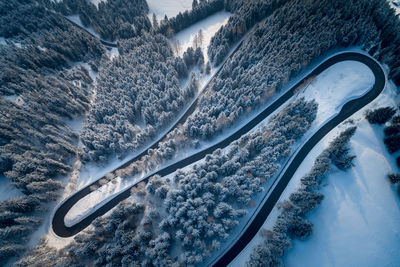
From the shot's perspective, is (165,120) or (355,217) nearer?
(355,217)

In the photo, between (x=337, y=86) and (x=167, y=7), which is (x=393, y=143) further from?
(x=167, y=7)

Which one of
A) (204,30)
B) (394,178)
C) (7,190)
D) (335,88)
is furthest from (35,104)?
(394,178)

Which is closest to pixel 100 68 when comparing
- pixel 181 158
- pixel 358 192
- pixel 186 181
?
pixel 181 158

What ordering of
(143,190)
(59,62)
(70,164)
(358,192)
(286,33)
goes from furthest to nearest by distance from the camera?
(59,62), (286,33), (70,164), (143,190), (358,192)

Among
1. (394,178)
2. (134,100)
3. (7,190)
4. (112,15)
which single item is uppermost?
(112,15)

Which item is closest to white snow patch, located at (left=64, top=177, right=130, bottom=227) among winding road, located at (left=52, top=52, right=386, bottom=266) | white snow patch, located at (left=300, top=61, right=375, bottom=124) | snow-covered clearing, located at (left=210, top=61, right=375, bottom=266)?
winding road, located at (left=52, top=52, right=386, bottom=266)

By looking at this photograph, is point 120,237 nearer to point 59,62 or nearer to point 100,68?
point 100,68

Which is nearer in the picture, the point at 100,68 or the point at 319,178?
the point at 319,178

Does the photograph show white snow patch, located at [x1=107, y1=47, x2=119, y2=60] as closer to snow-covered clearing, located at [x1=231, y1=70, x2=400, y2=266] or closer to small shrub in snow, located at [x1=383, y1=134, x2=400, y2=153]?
snow-covered clearing, located at [x1=231, y1=70, x2=400, y2=266]
